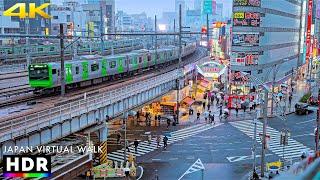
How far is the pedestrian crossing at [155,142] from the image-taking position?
3994 centimetres

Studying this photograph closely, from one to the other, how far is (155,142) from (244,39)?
2859cm

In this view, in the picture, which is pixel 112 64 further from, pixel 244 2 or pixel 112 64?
pixel 244 2

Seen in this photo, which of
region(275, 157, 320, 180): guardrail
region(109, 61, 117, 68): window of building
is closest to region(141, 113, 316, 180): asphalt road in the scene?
region(109, 61, 117, 68): window of building

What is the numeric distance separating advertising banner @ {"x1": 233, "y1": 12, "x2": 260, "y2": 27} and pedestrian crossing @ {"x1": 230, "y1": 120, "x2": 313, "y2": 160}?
17.0m

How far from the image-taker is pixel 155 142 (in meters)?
44.7

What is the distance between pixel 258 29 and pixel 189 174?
1566 inches

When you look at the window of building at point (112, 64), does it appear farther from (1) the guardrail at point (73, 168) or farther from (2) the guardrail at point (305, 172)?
(2) the guardrail at point (305, 172)

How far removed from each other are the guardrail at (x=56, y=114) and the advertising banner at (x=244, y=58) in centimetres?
2752

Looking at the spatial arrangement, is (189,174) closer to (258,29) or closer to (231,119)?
(231,119)

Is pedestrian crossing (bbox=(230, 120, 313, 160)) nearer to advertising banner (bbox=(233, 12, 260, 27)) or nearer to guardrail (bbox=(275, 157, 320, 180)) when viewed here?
advertising banner (bbox=(233, 12, 260, 27))

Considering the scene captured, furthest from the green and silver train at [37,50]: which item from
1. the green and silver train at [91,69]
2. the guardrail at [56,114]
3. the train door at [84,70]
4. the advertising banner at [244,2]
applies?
the guardrail at [56,114]

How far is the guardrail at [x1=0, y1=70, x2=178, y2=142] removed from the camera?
906 inches

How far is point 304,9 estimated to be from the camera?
105312mm

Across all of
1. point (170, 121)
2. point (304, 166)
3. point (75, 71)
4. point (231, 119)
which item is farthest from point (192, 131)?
point (304, 166)
